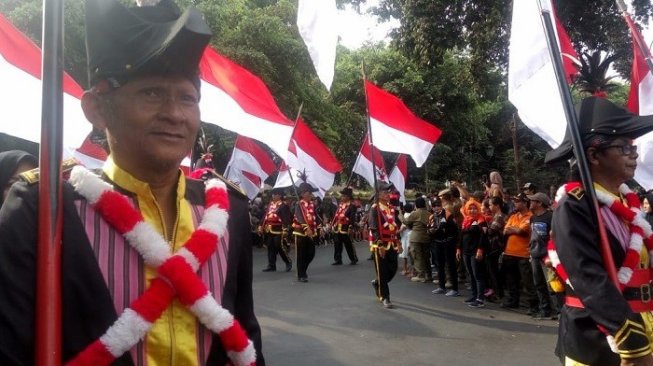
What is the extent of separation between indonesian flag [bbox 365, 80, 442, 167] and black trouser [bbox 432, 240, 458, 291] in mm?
2170

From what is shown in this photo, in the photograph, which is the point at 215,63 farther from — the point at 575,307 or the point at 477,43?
the point at 477,43

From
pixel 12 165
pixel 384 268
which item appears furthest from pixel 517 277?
pixel 12 165

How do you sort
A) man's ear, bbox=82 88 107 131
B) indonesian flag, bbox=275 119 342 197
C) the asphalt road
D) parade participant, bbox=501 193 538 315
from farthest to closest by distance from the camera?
indonesian flag, bbox=275 119 342 197
parade participant, bbox=501 193 538 315
the asphalt road
man's ear, bbox=82 88 107 131

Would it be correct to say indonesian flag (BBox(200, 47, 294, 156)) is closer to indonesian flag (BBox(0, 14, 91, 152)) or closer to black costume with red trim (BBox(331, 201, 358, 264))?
indonesian flag (BBox(0, 14, 91, 152))

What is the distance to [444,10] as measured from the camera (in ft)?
48.3

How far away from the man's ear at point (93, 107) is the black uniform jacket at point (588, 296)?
231 cm

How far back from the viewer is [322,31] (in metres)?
4.55

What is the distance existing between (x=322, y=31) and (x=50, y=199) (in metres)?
3.27

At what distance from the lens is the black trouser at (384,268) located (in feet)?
31.7

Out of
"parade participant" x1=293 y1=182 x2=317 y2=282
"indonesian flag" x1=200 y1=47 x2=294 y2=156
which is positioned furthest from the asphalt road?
"indonesian flag" x1=200 y1=47 x2=294 y2=156

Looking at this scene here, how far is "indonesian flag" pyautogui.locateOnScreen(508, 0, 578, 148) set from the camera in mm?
3803

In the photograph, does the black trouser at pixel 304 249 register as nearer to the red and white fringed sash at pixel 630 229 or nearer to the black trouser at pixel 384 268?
the black trouser at pixel 384 268

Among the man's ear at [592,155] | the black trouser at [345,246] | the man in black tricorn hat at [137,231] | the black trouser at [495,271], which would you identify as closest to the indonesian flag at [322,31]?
the man's ear at [592,155]

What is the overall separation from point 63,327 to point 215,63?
470 cm
